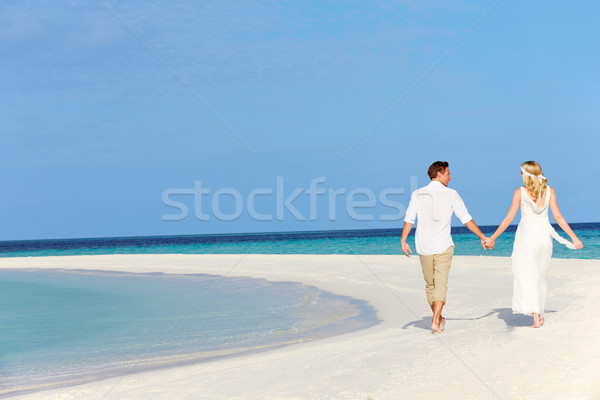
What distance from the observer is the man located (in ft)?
22.6

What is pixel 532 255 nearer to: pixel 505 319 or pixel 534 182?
pixel 534 182

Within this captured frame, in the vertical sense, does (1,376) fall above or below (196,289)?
above

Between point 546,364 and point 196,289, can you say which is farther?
point 196,289

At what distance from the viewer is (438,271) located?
691cm

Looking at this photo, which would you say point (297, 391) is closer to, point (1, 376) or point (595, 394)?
point (595, 394)

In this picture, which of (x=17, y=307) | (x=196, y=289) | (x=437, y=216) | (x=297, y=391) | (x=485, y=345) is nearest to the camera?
(x=297, y=391)

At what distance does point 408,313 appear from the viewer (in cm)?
935

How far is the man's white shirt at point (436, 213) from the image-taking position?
6.88 metres

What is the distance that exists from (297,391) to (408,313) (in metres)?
4.80

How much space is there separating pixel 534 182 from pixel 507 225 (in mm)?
599

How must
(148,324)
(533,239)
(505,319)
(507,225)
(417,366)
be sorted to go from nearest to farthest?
1. (417,366)
2. (507,225)
3. (533,239)
4. (505,319)
5. (148,324)

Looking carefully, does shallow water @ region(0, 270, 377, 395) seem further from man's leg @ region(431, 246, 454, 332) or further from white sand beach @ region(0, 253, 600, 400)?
man's leg @ region(431, 246, 454, 332)

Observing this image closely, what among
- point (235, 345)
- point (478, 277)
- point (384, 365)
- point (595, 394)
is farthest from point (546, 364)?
point (478, 277)

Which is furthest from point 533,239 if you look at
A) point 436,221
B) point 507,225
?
point 436,221
